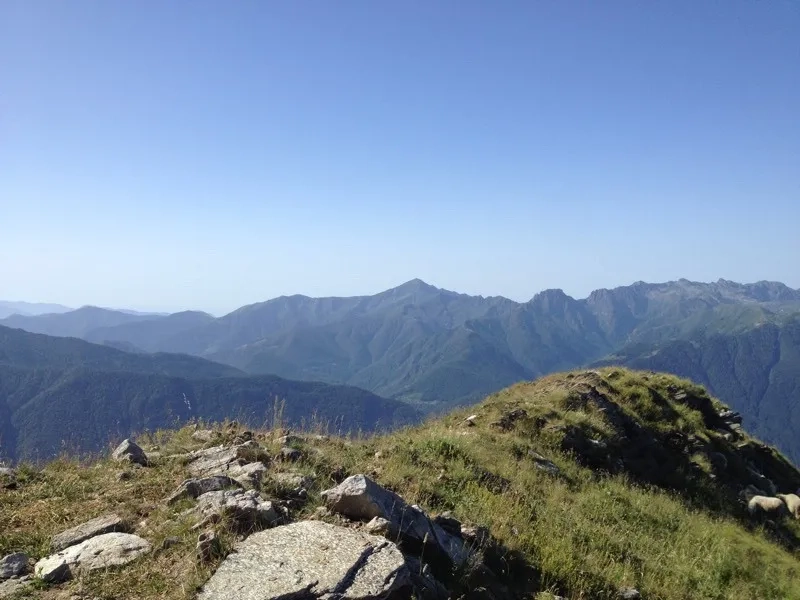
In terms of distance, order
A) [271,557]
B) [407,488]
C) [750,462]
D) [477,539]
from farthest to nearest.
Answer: [750,462] < [407,488] < [477,539] < [271,557]

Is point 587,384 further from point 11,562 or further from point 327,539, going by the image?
point 11,562

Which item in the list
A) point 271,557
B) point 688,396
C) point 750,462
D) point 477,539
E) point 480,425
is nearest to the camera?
point 271,557

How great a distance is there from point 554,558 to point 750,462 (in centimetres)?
1760

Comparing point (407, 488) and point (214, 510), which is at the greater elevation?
point (214, 510)

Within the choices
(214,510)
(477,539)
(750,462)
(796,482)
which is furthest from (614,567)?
(796,482)

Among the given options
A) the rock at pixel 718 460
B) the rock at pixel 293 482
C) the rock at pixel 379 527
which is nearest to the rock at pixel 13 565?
the rock at pixel 293 482

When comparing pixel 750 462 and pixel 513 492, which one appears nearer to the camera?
pixel 513 492

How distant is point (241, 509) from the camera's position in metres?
7.07

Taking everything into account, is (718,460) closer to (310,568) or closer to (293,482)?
(293,482)

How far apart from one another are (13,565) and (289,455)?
472cm

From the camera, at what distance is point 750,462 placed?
68.6ft

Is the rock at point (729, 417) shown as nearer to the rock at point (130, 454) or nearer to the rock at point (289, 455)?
the rock at point (289, 455)

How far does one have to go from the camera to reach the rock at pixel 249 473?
27.7 feet

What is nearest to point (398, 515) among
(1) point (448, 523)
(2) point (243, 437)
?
(1) point (448, 523)
